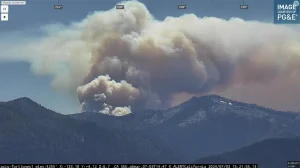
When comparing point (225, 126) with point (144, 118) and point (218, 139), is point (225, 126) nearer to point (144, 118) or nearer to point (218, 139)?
point (218, 139)

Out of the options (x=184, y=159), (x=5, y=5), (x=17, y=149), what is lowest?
(x=184, y=159)

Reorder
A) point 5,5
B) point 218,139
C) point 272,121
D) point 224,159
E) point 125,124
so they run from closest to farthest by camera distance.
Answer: point 5,5 < point 224,159 < point 218,139 < point 125,124 < point 272,121

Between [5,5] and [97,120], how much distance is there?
77048 millimetres

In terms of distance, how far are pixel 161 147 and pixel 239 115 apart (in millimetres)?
30620

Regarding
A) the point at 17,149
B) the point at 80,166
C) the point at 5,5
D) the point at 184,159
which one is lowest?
the point at 184,159

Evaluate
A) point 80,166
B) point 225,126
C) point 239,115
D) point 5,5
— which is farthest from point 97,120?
point 80,166

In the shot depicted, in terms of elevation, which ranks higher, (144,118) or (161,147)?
(144,118)

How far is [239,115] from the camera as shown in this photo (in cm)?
19888

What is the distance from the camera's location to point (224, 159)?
14600 centimetres

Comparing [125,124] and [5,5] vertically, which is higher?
[5,5]

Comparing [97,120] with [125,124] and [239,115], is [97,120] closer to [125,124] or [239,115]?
[125,124]

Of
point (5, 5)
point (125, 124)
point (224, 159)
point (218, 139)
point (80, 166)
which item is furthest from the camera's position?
point (125, 124)

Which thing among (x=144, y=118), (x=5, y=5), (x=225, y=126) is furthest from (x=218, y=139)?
(x=5, y=5)

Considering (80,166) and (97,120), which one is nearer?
(80,166)
